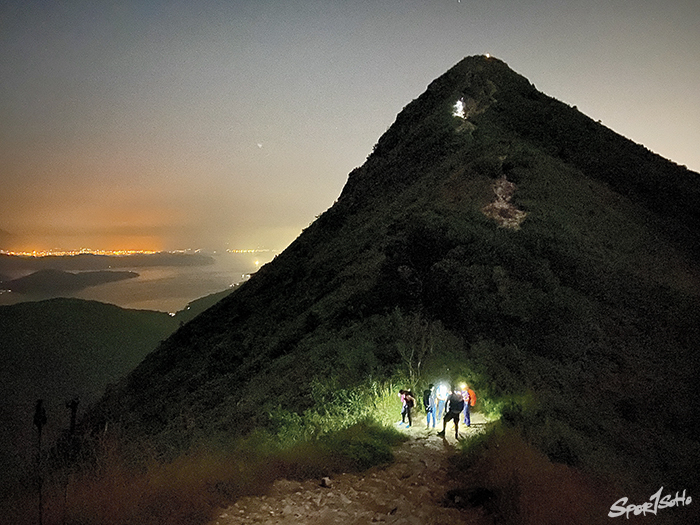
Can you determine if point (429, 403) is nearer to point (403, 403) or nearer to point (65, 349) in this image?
point (403, 403)

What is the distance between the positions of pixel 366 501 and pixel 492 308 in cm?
999

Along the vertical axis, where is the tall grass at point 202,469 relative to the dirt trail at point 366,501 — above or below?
above

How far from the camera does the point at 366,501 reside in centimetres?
608

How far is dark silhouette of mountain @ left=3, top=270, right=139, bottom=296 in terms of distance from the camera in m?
135

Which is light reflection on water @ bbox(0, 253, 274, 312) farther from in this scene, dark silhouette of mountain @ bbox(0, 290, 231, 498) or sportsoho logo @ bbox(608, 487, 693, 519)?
sportsoho logo @ bbox(608, 487, 693, 519)

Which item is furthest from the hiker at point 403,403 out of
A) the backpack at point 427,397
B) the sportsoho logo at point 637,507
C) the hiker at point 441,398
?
the sportsoho logo at point 637,507

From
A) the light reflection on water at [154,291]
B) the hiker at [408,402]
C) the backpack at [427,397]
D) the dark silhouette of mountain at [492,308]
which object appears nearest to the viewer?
the hiker at [408,402]

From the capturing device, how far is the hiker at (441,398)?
9.34 metres

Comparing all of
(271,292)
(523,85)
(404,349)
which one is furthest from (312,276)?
(523,85)

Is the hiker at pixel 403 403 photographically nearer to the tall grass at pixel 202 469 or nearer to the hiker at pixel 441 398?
the tall grass at pixel 202 469

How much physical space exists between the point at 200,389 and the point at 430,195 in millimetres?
13462

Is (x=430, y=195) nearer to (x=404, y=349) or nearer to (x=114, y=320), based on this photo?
(x=404, y=349)

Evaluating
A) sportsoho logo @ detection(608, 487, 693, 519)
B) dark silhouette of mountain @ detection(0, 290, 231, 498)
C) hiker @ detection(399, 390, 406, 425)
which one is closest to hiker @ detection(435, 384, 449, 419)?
hiker @ detection(399, 390, 406, 425)

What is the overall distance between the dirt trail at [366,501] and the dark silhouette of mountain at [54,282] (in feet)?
496
